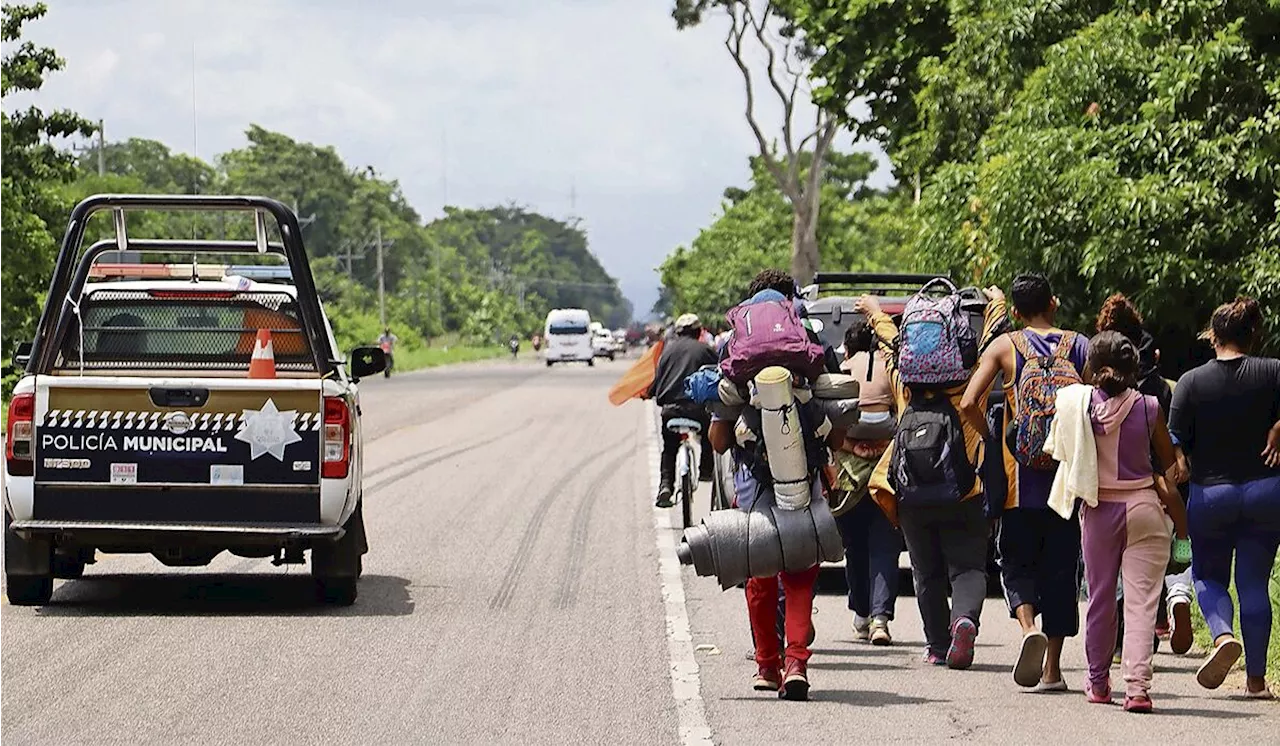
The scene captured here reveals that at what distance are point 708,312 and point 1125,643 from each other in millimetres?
73964

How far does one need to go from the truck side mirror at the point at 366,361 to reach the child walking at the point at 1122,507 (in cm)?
523

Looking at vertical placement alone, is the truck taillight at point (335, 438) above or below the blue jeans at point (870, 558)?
above

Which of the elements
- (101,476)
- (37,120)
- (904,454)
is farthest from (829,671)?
(37,120)

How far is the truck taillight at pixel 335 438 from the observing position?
37.9 feet

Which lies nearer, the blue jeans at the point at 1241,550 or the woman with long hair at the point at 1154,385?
the blue jeans at the point at 1241,550

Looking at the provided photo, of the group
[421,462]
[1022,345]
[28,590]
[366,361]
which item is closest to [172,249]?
[366,361]

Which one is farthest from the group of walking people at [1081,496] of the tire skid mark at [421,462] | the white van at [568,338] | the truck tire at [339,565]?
the white van at [568,338]

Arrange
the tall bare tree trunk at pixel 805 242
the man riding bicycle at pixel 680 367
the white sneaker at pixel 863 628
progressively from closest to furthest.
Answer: the white sneaker at pixel 863 628, the man riding bicycle at pixel 680 367, the tall bare tree trunk at pixel 805 242

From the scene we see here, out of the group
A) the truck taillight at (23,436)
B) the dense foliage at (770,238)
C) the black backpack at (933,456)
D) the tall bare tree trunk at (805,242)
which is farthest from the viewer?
the dense foliage at (770,238)

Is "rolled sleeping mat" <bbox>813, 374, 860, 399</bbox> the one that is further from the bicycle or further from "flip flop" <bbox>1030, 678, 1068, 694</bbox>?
the bicycle

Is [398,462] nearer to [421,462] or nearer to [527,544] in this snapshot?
[421,462]

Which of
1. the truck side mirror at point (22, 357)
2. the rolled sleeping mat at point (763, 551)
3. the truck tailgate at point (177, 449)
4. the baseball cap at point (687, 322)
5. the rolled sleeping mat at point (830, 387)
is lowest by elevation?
the rolled sleeping mat at point (763, 551)

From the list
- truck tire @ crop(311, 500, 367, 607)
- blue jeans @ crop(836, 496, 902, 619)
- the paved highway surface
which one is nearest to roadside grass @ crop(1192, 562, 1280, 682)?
the paved highway surface

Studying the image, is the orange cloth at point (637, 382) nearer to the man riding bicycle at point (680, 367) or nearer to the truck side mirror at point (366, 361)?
the man riding bicycle at point (680, 367)
